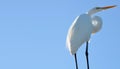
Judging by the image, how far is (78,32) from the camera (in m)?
30.7

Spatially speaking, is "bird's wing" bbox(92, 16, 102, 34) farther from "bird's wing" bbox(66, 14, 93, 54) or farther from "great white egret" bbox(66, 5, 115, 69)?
"bird's wing" bbox(66, 14, 93, 54)

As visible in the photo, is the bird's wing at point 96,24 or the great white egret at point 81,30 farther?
the bird's wing at point 96,24

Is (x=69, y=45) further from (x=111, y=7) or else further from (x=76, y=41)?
(x=111, y=7)

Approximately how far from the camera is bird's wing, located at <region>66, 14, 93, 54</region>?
30.3m

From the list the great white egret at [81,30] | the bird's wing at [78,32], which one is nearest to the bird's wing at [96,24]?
the great white egret at [81,30]

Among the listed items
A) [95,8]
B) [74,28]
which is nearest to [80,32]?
[74,28]

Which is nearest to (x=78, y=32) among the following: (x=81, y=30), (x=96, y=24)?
(x=81, y=30)

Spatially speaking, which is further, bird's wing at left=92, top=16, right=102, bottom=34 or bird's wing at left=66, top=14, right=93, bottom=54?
bird's wing at left=92, top=16, right=102, bottom=34

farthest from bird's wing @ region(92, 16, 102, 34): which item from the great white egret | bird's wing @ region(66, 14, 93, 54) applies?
bird's wing @ region(66, 14, 93, 54)

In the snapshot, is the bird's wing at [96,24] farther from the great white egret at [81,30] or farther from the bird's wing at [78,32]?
the bird's wing at [78,32]

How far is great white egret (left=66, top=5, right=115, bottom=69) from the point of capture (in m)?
30.4

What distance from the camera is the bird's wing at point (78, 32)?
3034 cm

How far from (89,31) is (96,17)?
3.78 ft

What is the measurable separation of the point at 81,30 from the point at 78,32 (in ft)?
0.58
